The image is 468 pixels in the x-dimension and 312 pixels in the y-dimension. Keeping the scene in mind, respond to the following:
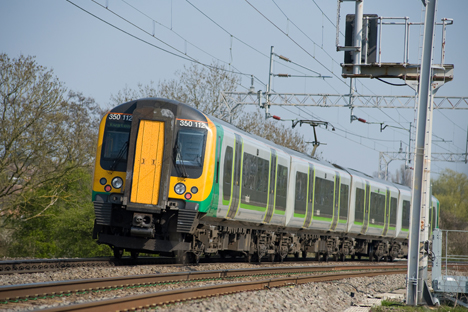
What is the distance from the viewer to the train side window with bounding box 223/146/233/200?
42.1 feet

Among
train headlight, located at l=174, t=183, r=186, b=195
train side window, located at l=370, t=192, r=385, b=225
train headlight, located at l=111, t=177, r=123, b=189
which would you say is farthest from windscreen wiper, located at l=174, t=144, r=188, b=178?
train side window, located at l=370, t=192, r=385, b=225

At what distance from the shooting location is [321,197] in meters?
19.5

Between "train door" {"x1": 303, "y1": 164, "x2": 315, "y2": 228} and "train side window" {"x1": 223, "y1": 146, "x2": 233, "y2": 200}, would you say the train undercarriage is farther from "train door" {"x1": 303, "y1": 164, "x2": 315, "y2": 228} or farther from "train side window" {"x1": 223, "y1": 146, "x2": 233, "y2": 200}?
"train door" {"x1": 303, "y1": 164, "x2": 315, "y2": 228}

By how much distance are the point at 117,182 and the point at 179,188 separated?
1314 mm

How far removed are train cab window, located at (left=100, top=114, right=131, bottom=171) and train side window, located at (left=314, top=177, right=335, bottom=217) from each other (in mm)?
8692

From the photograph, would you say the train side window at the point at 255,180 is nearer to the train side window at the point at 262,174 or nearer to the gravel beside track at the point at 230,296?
the train side window at the point at 262,174

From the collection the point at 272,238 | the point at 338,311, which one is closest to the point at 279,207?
the point at 272,238

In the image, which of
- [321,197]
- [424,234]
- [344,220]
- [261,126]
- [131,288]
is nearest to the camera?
[131,288]

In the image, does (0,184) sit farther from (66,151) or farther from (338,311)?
(338,311)

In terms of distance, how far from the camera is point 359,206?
22.6 metres

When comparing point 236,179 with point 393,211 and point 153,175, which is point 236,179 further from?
point 393,211

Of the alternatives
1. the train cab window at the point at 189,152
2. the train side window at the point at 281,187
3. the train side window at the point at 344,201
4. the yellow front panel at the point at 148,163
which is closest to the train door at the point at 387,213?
the train side window at the point at 344,201

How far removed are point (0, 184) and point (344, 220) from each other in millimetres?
12986

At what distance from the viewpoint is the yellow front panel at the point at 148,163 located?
11602mm
